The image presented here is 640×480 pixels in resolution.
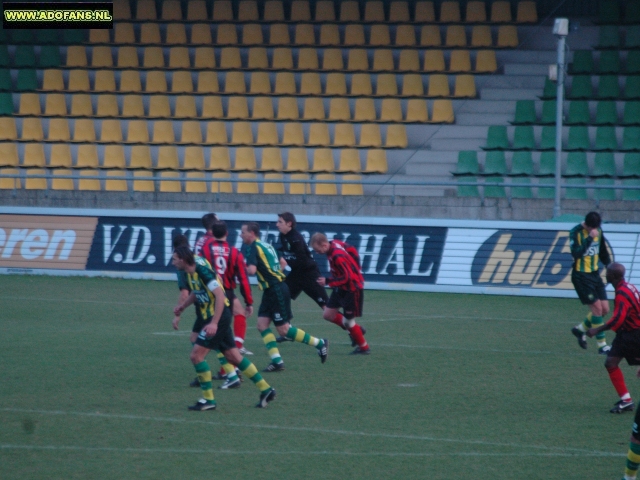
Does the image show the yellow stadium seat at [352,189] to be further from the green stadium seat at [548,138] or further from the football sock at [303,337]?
the football sock at [303,337]

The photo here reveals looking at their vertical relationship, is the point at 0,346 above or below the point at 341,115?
below

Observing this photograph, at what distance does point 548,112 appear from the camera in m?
23.9

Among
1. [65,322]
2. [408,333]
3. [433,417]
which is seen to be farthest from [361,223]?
[433,417]

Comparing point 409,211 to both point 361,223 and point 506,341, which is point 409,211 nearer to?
point 361,223

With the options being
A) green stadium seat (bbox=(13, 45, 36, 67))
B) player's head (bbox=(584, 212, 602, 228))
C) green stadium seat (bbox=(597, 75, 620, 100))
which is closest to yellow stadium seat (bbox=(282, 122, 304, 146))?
green stadium seat (bbox=(597, 75, 620, 100))

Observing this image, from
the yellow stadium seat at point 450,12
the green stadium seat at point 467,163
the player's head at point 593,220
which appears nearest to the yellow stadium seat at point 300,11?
the yellow stadium seat at point 450,12

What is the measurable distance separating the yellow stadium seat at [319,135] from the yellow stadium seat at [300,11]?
13.8 ft

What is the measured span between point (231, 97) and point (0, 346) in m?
14.7

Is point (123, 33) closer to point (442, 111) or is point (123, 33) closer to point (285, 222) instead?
point (442, 111)

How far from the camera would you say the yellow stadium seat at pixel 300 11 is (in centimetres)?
2705

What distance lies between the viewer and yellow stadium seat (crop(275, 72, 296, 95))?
2545 cm

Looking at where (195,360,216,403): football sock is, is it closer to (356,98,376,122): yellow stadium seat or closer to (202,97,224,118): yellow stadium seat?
(356,98,376,122): yellow stadium seat

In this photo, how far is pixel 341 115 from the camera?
81.9ft

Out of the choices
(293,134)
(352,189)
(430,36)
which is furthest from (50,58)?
(430,36)
